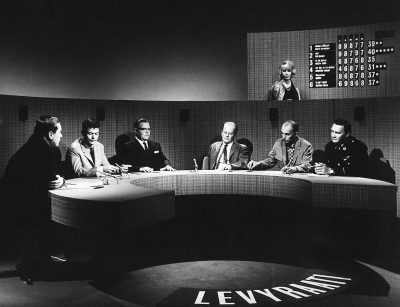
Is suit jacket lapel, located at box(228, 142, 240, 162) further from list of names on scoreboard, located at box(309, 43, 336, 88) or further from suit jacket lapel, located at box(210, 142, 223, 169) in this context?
list of names on scoreboard, located at box(309, 43, 336, 88)

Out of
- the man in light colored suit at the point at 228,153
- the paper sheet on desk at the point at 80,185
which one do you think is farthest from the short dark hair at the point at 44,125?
the man in light colored suit at the point at 228,153

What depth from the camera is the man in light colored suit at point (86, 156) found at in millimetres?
5324

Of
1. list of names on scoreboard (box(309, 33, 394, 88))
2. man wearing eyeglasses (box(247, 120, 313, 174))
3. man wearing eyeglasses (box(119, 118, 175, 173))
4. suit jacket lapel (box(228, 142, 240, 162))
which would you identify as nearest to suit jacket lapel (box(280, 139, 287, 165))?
man wearing eyeglasses (box(247, 120, 313, 174))

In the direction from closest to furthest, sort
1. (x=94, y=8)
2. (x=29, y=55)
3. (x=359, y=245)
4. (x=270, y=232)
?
(x=359, y=245) < (x=270, y=232) < (x=29, y=55) < (x=94, y=8)

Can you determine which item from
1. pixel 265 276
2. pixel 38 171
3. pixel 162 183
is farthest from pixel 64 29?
pixel 265 276

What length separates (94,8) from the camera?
7.35m

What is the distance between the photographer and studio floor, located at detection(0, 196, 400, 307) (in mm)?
3889

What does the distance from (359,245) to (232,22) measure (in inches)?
166

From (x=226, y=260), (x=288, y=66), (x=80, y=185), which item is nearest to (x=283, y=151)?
(x=226, y=260)

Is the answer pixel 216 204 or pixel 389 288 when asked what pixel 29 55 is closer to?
pixel 216 204

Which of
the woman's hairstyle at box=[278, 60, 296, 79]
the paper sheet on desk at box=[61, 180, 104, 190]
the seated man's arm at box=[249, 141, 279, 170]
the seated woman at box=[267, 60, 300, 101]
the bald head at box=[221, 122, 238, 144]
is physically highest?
the woman's hairstyle at box=[278, 60, 296, 79]

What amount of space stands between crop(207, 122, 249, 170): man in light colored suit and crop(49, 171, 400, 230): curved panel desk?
1.28 ft

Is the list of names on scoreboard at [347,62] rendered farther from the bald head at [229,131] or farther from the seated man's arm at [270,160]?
the bald head at [229,131]

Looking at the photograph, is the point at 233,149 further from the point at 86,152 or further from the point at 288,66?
the point at 288,66
